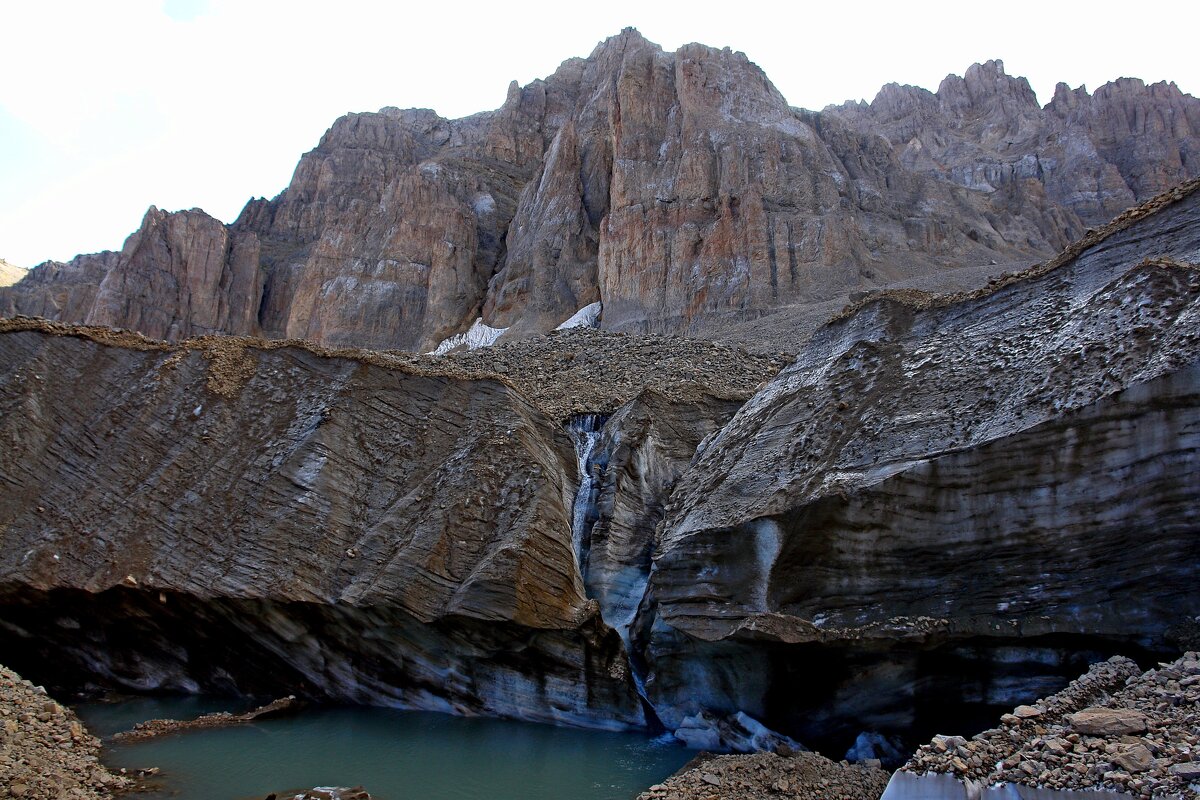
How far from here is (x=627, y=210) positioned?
6291 cm

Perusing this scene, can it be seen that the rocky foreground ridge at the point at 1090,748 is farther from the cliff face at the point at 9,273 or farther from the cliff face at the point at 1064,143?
the cliff face at the point at 9,273

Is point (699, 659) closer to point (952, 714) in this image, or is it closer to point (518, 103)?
point (952, 714)

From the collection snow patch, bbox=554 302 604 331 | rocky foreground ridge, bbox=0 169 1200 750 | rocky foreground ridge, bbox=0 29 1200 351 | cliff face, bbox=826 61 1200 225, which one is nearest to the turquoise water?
rocky foreground ridge, bbox=0 169 1200 750

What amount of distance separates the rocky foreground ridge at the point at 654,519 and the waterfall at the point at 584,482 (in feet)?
0.36

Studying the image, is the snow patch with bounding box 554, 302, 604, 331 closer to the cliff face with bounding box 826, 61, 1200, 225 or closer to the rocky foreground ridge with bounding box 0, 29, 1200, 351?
the rocky foreground ridge with bounding box 0, 29, 1200, 351

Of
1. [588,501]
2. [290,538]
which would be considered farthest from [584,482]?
[290,538]

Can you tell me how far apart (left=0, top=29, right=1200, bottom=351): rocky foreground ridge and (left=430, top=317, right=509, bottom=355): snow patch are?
848mm

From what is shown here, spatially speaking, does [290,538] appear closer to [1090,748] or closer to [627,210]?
[1090,748]

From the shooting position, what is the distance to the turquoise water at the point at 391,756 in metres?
13.3

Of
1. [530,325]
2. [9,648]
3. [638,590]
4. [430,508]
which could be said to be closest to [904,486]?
[638,590]

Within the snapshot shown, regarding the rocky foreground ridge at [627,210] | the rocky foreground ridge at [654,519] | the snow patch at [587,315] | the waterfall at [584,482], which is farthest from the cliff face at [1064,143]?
the rocky foreground ridge at [654,519]

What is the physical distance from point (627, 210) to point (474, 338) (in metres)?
14.0

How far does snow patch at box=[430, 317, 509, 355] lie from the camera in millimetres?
65637

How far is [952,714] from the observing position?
43.8 ft
